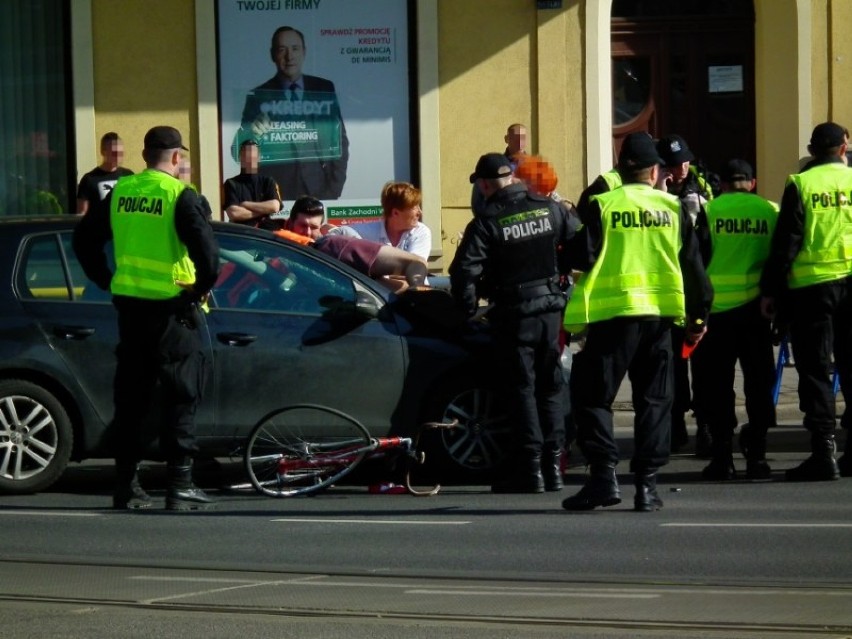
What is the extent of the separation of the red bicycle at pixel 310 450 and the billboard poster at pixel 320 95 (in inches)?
260

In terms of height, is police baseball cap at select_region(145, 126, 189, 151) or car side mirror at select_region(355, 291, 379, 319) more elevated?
police baseball cap at select_region(145, 126, 189, 151)

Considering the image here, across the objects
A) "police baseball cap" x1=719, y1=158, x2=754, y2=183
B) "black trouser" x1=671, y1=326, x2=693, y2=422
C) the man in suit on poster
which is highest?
the man in suit on poster

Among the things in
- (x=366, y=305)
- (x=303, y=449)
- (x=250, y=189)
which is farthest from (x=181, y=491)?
(x=250, y=189)

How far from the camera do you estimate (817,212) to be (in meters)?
9.62

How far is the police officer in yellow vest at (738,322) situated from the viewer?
32.2 feet

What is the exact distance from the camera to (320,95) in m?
15.9

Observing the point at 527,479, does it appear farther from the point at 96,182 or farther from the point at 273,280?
the point at 96,182

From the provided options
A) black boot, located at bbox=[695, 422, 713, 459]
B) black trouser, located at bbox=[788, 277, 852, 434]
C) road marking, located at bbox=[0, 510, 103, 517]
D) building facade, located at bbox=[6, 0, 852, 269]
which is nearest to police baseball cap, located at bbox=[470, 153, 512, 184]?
black trouser, located at bbox=[788, 277, 852, 434]

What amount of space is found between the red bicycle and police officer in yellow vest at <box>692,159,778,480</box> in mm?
1557

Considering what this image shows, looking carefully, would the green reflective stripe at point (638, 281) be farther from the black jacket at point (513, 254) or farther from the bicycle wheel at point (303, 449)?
the bicycle wheel at point (303, 449)

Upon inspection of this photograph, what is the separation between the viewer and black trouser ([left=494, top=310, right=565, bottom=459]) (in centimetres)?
927

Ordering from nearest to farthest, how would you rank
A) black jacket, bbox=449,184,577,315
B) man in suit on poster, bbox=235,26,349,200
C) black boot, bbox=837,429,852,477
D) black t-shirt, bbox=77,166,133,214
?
black jacket, bbox=449,184,577,315 → black boot, bbox=837,429,852,477 → black t-shirt, bbox=77,166,133,214 → man in suit on poster, bbox=235,26,349,200

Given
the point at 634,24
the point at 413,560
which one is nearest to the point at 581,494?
the point at 413,560

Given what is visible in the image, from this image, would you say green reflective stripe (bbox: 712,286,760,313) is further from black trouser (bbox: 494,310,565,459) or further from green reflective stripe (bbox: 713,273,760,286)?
black trouser (bbox: 494,310,565,459)
